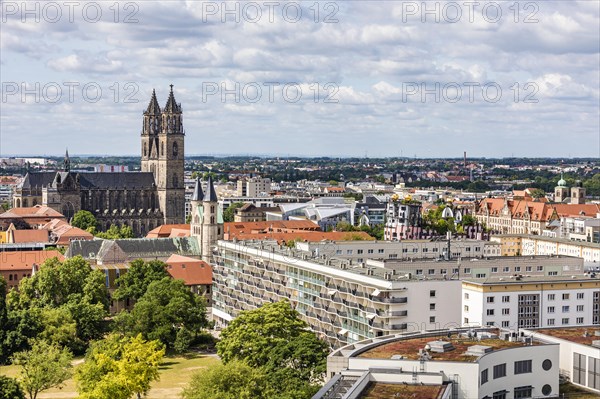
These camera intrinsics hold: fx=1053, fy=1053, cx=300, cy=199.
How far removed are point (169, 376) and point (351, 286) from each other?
1566 centimetres

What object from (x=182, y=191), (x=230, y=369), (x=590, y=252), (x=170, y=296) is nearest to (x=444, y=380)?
(x=230, y=369)

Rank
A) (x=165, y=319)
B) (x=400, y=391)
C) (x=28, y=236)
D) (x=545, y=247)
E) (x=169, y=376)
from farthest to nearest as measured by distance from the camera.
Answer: (x=28, y=236) < (x=545, y=247) < (x=165, y=319) < (x=169, y=376) < (x=400, y=391)

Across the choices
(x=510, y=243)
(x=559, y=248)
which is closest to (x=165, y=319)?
(x=559, y=248)

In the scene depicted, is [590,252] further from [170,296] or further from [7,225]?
[7,225]

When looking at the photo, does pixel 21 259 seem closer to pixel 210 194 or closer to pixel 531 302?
pixel 210 194

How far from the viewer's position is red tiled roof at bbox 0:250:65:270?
111125 mm

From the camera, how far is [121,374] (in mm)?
59531

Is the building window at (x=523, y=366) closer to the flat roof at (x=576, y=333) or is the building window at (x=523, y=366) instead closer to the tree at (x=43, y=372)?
the flat roof at (x=576, y=333)

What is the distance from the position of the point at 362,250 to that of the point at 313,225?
63.7m

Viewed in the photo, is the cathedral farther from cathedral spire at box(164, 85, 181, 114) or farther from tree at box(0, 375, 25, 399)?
tree at box(0, 375, 25, 399)

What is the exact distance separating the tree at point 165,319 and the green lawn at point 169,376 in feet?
5.94

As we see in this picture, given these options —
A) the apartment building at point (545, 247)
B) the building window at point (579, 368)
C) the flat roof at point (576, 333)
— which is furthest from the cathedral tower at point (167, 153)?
the building window at point (579, 368)

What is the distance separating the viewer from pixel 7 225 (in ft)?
505

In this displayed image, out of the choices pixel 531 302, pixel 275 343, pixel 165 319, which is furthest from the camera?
pixel 165 319
